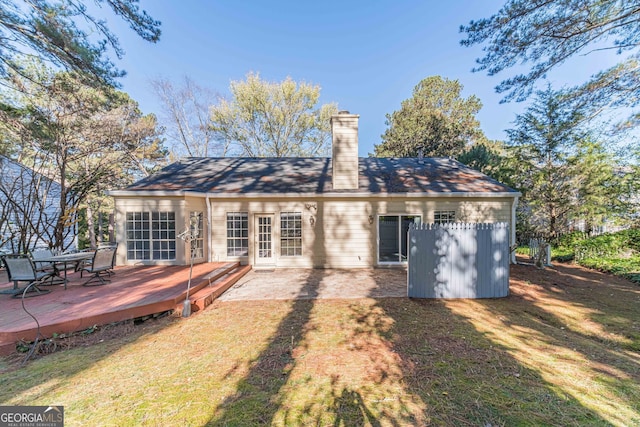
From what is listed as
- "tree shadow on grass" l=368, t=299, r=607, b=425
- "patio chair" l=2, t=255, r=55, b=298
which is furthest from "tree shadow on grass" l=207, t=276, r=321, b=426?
"patio chair" l=2, t=255, r=55, b=298

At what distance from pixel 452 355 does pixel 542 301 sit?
3712mm

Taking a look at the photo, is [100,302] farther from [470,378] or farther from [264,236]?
[470,378]

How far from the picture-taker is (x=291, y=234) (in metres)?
8.56

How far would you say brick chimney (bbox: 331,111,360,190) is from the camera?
8.59 m

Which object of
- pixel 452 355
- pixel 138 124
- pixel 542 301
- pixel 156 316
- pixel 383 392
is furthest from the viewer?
pixel 138 124

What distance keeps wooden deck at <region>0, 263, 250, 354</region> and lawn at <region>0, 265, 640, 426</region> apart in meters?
0.42

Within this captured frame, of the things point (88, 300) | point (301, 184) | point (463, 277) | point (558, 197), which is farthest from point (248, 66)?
point (558, 197)

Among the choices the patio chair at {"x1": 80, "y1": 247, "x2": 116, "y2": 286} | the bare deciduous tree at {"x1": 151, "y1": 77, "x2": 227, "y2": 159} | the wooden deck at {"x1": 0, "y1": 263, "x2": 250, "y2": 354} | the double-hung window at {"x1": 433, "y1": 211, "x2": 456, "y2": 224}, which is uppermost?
the bare deciduous tree at {"x1": 151, "y1": 77, "x2": 227, "y2": 159}

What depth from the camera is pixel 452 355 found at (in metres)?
3.09

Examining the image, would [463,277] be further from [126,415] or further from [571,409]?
[126,415]

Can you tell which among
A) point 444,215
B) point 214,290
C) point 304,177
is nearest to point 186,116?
point 304,177

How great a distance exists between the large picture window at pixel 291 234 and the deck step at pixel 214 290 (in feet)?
5.26

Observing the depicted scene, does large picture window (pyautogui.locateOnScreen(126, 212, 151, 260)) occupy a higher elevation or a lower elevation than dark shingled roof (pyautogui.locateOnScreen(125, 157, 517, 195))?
lower

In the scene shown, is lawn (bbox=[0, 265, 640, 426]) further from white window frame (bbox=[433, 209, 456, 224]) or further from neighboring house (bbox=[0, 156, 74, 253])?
neighboring house (bbox=[0, 156, 74, 253])
